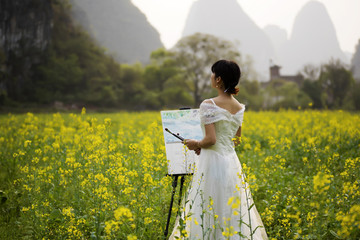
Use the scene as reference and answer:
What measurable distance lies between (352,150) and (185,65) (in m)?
34.6

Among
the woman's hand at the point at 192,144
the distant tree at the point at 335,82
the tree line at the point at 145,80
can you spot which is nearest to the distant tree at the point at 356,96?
the tree line at the point at 145,80

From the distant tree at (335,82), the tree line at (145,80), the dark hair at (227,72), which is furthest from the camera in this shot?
the distant tree at (335,82)

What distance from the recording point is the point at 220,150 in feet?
8.70

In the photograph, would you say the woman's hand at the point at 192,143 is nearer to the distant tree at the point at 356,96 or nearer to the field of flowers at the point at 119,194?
the field of flowers at the point at 119,194

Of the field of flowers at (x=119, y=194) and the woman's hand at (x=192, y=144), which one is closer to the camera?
the woman's hand at (x=192, y=144)

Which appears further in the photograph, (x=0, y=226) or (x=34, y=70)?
(x=34, y=70)

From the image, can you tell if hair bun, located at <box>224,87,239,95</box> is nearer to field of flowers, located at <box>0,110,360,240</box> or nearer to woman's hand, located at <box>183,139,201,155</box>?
woman's hand, located at <box>183,139,201,155</box>

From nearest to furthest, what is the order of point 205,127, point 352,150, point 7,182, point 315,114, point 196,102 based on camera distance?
point 205,127, point 7,182, point 352,150, point 315,114, point 196,102

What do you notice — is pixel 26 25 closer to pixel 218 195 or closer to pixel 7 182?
pixel 7 182

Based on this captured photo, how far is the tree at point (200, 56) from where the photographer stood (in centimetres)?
3934

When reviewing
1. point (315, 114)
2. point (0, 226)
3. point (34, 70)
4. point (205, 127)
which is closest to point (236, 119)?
point (205, 127)

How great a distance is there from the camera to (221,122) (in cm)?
257

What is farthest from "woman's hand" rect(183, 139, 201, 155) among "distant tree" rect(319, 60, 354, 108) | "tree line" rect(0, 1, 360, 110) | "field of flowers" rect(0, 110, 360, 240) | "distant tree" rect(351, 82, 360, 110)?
"distant tree" rect(319, 60, 354, 108)

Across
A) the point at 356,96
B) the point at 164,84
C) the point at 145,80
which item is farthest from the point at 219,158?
the point at 145,80
